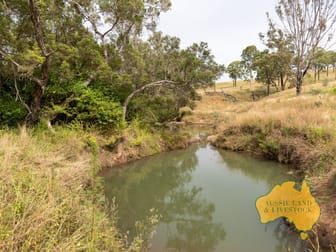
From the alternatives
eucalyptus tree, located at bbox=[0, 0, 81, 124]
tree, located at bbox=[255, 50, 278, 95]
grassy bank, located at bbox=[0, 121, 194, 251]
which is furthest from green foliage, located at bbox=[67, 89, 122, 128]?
tree, located at bbox=[255, 50, 278, 95]

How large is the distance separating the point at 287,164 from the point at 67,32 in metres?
10.6

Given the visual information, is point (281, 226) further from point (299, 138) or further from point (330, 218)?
point (299, 138)

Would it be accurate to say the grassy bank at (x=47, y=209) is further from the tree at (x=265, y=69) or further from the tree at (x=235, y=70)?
the tree at (x=235, y=70)

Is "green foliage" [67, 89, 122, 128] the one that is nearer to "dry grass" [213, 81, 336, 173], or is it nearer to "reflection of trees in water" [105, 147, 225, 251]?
"reflection of trees in water" [105, 147, 225, 251]

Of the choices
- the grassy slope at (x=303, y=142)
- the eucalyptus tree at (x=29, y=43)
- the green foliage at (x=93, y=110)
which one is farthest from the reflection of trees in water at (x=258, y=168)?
the eucalyptus tree at (x=29, y=43)

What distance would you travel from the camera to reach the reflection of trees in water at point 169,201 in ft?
12.3

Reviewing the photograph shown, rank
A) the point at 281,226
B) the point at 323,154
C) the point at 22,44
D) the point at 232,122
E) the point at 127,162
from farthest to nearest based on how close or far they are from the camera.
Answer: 1. the point at 232,122
2. the point at 127,162
3. the point at 22,44
4. the point at 323,154
5. the point at 281,226

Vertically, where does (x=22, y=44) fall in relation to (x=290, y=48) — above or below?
below

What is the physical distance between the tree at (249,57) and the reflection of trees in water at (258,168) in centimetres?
3082

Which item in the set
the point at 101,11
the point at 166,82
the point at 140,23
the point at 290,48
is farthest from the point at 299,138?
the point at 290,48

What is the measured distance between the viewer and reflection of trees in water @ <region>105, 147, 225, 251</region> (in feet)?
12.3

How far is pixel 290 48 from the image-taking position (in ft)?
58.7

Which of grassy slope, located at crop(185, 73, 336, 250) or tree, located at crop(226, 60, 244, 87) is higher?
tree, located at crop(226, 60, 244, 87)

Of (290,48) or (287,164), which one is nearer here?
(287,164)
